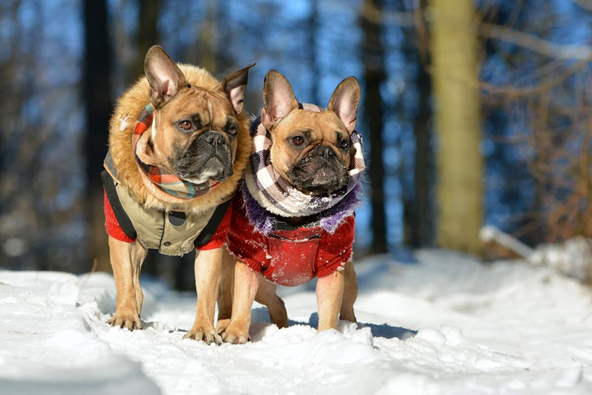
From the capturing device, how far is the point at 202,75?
437cm

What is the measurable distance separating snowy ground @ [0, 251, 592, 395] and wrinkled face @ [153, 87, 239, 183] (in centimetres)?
100

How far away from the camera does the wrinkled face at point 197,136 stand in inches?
148

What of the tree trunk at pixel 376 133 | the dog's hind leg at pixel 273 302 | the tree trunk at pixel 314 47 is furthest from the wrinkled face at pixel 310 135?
the tree trunk at pixel 314 47

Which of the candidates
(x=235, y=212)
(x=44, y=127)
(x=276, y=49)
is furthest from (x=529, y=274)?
(x=44, y=127)

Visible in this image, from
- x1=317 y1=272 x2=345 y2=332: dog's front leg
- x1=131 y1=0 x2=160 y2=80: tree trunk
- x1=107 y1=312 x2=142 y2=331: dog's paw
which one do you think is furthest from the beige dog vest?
x1=131 y1=0 x2=160 y2=80: tree trunk

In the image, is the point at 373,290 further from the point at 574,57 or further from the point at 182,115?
the point at 182,115

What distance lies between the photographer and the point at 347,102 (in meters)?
4.39

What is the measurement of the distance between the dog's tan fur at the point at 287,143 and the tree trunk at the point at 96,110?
4943mm

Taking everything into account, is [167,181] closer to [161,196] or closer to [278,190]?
[161,196]

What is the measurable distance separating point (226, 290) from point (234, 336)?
2.43ft

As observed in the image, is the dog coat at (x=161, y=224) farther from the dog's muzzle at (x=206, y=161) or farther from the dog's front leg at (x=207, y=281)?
the dog's muzzle at (x=206, y=161)

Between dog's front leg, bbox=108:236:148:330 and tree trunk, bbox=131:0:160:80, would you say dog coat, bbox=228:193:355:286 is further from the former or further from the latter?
tree trunk, bbox=131:0:160:80

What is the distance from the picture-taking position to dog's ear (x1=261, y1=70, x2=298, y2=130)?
416cm

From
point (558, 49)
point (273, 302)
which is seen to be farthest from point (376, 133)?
point (273, 302)
